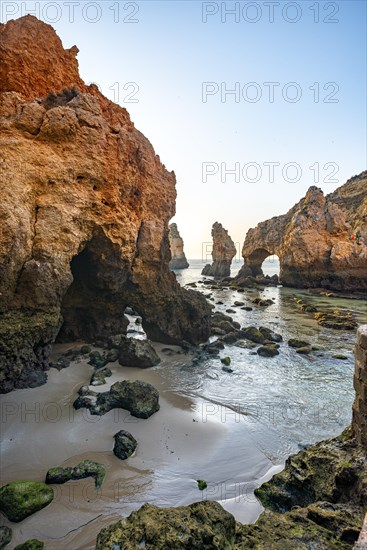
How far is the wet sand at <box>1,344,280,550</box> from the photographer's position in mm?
4535

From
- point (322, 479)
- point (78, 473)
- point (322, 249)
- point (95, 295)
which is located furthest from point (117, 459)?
point (322, 249)

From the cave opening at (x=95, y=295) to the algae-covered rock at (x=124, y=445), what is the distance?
651 cm

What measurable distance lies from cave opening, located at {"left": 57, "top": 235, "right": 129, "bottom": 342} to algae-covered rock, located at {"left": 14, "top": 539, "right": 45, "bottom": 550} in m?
8.39

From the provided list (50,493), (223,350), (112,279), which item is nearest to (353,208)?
(223,350)

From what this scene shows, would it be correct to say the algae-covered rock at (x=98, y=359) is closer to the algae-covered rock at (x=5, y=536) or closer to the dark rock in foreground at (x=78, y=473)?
the dark rock in foreground at (x=78, y=473)

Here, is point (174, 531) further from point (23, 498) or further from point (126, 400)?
point (126, 400)

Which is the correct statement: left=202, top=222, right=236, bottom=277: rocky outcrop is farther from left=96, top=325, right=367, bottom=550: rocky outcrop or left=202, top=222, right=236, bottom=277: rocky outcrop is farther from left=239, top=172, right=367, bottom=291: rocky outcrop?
left=96, top=325, right=367, bottom=550: rocky outcrop

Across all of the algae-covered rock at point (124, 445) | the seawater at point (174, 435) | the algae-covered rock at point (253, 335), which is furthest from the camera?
the algae-covered rock at point (253, 335)

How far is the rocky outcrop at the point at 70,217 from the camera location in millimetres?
8227

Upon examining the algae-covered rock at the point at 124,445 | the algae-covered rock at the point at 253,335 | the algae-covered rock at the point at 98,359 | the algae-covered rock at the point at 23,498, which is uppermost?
the algae-covered rock at the point at 98,359

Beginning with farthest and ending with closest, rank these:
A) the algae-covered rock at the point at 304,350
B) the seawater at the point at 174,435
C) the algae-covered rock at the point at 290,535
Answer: the algae-covered rock at the point at 304,350 < the seawater at the point at 174,435 < the algae-covered rock at the point at 290,535

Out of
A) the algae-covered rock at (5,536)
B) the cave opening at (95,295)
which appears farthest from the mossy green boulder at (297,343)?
the algae-covered rock at (5,536)

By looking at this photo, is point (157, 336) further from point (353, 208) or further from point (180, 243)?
point (180, 243)

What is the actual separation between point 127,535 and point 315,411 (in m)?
7.45
